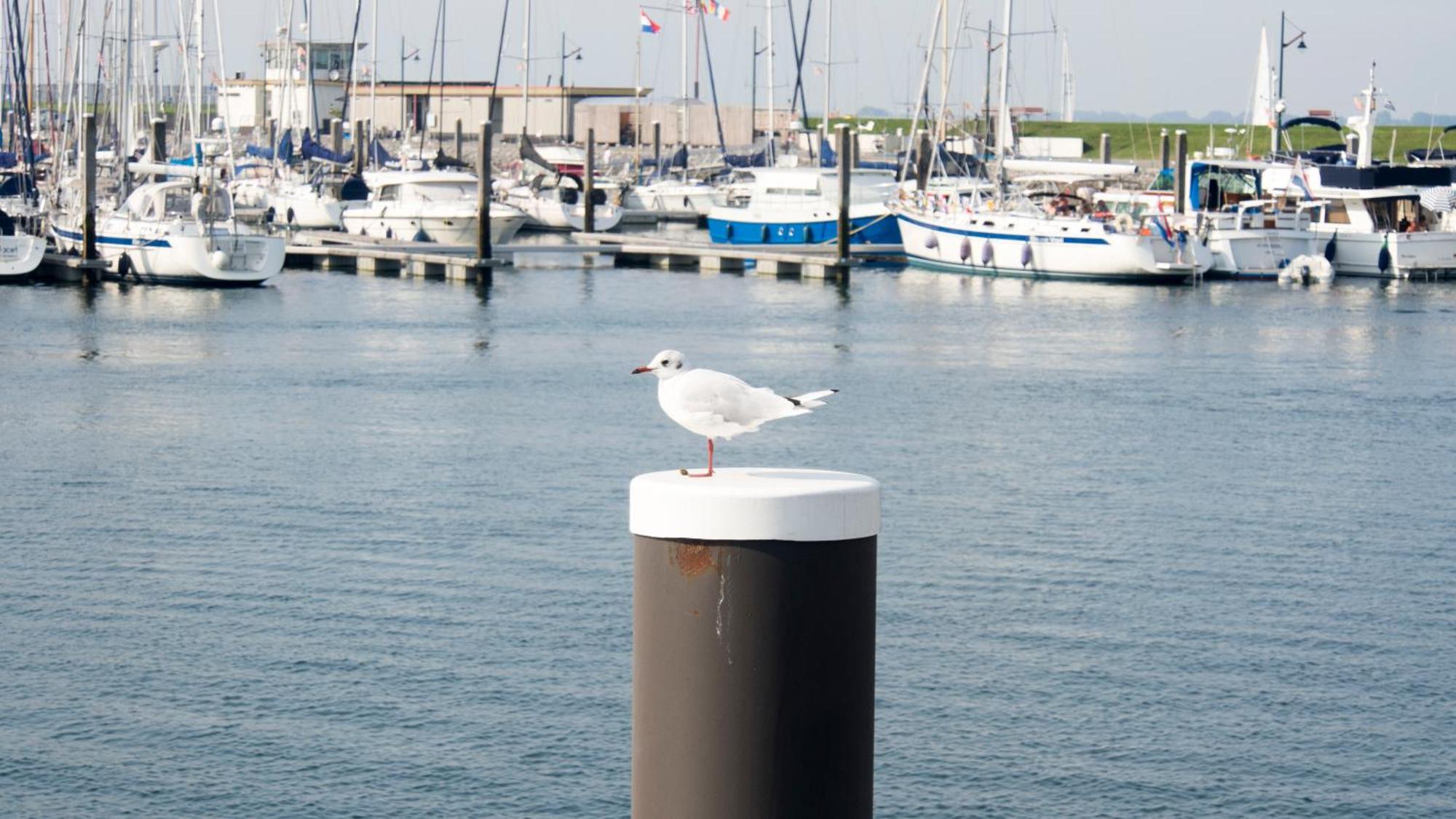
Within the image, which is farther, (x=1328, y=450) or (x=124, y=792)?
(x=1328, y=450)

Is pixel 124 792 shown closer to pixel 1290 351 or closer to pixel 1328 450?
pixel 1328 450

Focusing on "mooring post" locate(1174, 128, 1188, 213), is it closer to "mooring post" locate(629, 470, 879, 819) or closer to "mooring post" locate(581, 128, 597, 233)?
"mooring post" locate(581, 128, 597, 233)

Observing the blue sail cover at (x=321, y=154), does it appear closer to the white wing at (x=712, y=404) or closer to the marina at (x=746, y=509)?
the marina at (x=746, y=509)

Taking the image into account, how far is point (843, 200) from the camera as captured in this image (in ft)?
175

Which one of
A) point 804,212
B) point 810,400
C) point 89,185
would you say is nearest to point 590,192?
point 804,212

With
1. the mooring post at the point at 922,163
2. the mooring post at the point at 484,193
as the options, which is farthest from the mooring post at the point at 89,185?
the mooring post at the point at 922,163

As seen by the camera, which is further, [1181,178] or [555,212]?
[555,212]

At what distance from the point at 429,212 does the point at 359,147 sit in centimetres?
1805

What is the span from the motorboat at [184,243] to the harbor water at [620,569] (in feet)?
29.8

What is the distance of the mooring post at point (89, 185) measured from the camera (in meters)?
47.7

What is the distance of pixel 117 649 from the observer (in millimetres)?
16250

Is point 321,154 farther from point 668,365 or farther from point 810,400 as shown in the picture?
point 810,400

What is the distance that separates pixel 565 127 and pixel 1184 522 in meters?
94.5

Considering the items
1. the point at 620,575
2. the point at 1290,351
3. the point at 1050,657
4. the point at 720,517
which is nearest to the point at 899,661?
the point at 1050,657
